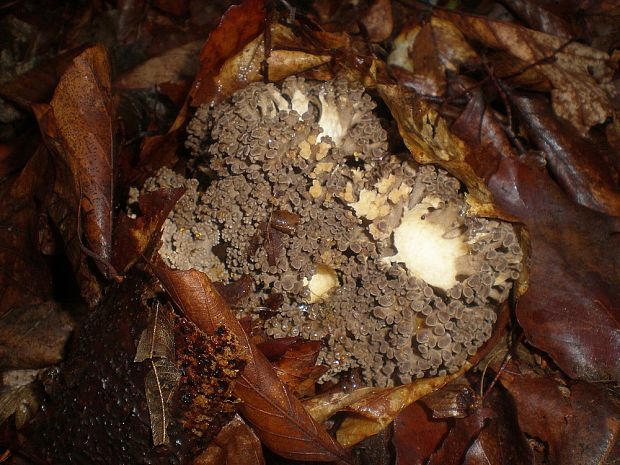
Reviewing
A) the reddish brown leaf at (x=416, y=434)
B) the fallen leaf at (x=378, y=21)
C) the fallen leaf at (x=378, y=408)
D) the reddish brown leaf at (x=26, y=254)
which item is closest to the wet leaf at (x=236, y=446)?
the fallen leaf at (x=378, y=408)

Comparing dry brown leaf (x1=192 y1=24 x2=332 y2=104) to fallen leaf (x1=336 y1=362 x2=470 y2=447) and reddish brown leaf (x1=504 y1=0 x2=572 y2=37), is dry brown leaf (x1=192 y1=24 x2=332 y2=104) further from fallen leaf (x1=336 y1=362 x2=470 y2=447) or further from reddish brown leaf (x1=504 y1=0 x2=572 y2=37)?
reddish brown leaf (x1=504 y1=0 x2=572 y2=37)

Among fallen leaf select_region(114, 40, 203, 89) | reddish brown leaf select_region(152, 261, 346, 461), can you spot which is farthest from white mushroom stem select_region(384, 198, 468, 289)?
fallen leaf select_region(114, 40, 203, 89)

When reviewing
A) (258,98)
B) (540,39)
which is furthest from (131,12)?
(540,39)

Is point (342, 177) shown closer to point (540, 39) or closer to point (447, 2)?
point (540, 39)

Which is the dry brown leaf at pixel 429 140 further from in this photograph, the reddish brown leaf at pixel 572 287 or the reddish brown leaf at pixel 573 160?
the reddish brown leaf at pixel 573 160

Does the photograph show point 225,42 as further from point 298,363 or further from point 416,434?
point 416,434

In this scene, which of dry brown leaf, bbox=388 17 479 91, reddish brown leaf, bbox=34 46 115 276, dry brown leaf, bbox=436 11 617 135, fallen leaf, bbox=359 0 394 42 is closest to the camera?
reddish brown leaf, bbox=34 46 115 276
